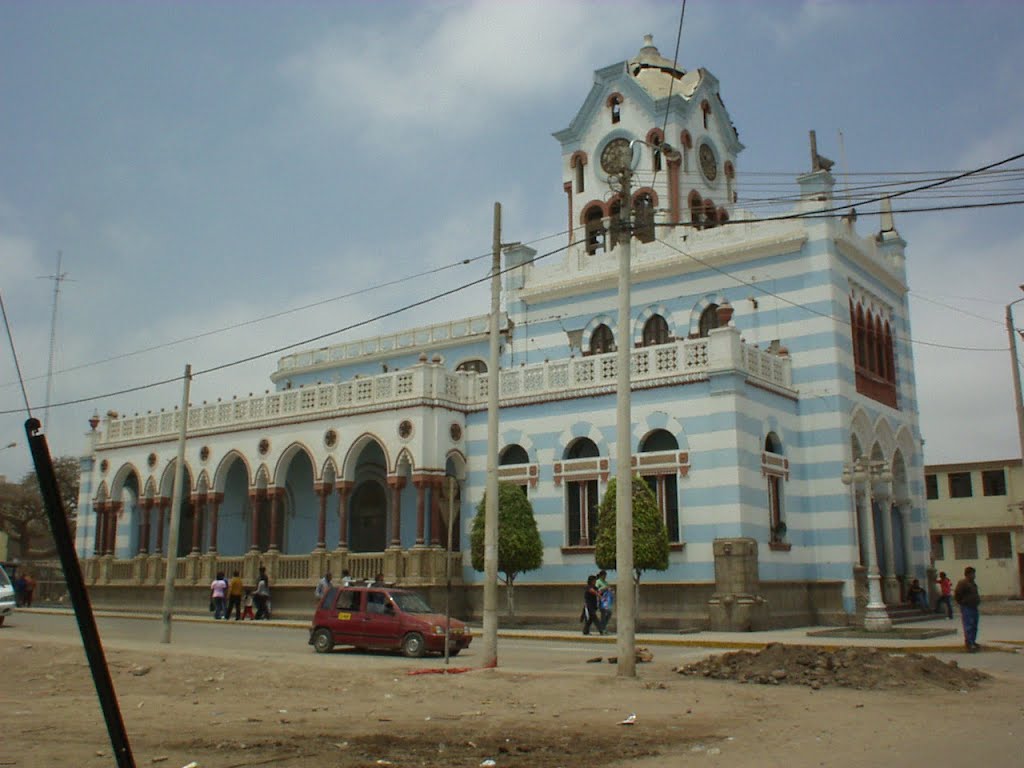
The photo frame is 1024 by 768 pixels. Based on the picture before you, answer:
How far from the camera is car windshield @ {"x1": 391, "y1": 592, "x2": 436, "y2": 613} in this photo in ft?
67.6

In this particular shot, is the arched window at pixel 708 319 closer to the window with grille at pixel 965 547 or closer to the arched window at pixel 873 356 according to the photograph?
the arched window at pixel 873 356

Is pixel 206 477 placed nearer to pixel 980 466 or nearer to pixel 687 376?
pixel 687 376

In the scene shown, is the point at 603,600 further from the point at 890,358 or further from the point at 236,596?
the point at 890,358

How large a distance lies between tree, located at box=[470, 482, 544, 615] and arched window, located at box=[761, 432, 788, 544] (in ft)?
21.4

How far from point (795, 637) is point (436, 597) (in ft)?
35.0

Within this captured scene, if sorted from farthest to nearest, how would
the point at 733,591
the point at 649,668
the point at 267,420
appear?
the point at 267,420
the point at 733,591
the point at 649,668

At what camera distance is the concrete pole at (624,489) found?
1548cm

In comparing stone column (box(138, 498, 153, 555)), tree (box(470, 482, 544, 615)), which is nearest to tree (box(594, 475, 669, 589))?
tree (box(470, 482, 544, 615))

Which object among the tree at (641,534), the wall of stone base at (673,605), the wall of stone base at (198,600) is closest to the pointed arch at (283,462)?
the wall of stone base at (198,600)

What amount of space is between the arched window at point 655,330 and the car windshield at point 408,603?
14976mm

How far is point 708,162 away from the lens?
3750cm

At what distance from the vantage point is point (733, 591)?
25.8m

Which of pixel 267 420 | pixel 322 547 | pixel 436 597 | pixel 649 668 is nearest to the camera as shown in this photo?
pixel 649 668

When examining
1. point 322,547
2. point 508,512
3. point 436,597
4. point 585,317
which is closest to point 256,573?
point 322,547
